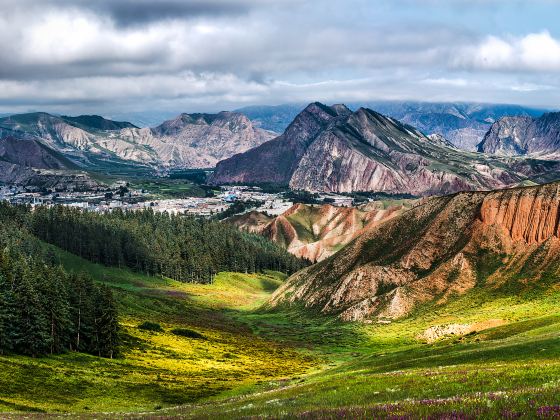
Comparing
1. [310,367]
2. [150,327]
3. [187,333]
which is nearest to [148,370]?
[310,367]

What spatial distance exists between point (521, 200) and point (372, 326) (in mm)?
53182

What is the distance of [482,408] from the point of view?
61.6 ft

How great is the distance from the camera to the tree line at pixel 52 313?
290ft

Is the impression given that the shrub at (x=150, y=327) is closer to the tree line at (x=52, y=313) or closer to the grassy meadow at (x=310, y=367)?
the grassy meadow at (x=310, y=367)

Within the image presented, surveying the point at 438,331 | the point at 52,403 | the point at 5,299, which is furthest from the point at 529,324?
the point at 5,299

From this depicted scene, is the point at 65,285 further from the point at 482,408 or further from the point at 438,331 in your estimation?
→ the point at 482,408

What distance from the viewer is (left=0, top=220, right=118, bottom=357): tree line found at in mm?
88375

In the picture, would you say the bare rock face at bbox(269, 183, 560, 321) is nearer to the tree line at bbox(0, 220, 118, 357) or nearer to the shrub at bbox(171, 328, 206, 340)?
the shrub at bbox(171, 328, 206, 340)

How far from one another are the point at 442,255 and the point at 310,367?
69.9 m

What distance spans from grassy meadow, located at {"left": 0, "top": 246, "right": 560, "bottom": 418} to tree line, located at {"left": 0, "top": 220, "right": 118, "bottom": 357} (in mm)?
4059

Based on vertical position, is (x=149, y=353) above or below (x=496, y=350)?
below

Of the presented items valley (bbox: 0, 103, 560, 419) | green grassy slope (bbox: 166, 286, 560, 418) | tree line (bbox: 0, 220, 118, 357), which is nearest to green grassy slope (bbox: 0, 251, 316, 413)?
valley (bbox: 0, 103, 560, 419)

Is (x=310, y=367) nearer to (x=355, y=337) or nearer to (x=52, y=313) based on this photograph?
(x=355, y=337)

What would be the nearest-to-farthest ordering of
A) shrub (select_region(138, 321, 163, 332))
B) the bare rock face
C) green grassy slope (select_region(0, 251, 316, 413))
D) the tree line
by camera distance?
green grassy slope (select_region(0, 251, 316, 413)) → the tree line → shrub (select_region(138, 321, 163, 332)) → the bare rock face
